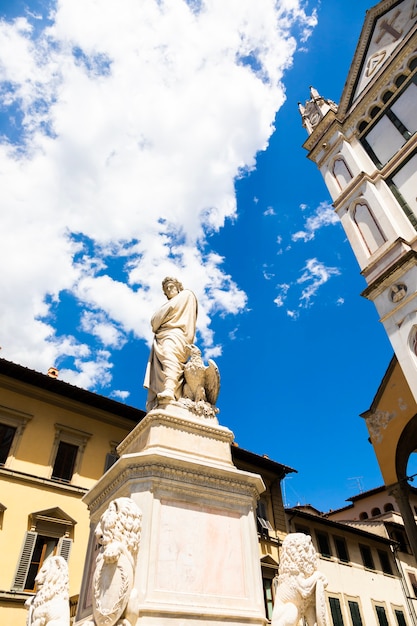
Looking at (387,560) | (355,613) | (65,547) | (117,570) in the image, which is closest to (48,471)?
(65,547)

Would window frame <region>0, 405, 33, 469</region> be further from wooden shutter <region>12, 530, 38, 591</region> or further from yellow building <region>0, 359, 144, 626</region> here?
wooden shutter <region>12, 530, 38, 591</region>

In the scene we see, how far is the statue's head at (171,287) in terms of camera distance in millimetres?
7777

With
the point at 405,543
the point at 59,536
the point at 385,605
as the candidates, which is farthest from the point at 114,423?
the point at 405,543

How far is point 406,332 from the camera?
13.2 meters

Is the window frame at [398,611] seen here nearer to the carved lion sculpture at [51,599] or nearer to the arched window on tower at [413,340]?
the arched window on tower at [413,340]

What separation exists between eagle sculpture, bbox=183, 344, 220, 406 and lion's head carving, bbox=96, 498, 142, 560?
2.46 m

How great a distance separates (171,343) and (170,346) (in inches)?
2.4

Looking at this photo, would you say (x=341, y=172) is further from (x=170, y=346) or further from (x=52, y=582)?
(x=52, y=582)

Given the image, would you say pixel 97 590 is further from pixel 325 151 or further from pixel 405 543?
pixel 405 543

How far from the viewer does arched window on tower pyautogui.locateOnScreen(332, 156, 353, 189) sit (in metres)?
18.2

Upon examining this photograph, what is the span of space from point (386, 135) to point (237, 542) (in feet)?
57.1

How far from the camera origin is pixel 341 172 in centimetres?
1875

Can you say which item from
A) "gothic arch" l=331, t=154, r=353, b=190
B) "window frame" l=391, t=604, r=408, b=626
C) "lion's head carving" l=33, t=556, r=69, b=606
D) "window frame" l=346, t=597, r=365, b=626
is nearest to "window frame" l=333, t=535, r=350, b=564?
"window frame" l=346, t=597, r=365, b=626

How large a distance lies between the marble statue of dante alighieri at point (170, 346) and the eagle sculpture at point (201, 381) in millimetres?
134
